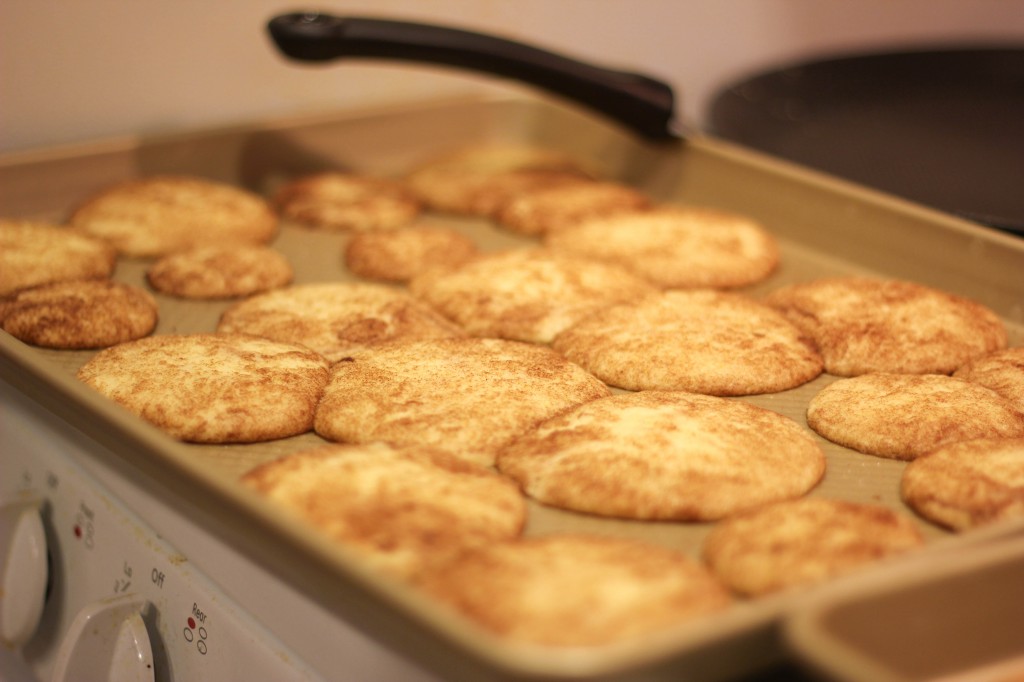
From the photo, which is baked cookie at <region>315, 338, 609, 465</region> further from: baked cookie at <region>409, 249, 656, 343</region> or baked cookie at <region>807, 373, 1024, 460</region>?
baked cookie at <region>807, 373, 1024, 460</region>

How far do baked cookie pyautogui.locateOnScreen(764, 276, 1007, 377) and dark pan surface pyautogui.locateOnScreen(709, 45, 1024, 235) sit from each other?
0.16m

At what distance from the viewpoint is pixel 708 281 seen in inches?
55.0

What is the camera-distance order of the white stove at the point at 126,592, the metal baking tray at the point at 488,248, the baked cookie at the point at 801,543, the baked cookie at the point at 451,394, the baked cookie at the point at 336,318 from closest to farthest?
1. the metal baking tray at the point at 488,248
2. the baked cookie at the point at 801,543
3. the white stove at the point at 126,592
4. the baked cookie at the point at 451,394
5. the baked cookie at the point at 336,318

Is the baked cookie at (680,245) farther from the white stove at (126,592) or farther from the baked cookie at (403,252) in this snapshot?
the white stove at (126,592)

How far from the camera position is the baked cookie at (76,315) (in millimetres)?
1180

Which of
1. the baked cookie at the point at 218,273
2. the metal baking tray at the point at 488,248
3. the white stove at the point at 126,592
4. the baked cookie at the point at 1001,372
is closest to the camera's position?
the metal baking tray at the point at 488,248

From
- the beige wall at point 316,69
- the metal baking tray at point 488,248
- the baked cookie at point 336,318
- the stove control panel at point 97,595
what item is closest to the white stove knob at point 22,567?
the stove control panel at point 97,595

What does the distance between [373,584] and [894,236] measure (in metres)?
1.00

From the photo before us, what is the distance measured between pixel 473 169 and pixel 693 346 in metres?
0.75

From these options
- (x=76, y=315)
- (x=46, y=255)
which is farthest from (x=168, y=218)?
(x=76, y=315)

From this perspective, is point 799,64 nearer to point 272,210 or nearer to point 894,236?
point 894,236

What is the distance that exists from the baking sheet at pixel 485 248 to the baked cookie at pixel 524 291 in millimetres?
157

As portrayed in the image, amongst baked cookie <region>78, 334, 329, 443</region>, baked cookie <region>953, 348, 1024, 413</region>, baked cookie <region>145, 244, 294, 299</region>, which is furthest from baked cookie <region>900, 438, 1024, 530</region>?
baked cookie <region>145, 244, 294, 299</region>

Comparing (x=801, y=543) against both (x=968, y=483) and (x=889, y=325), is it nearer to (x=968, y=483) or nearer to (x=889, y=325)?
(x=968, y=483)
